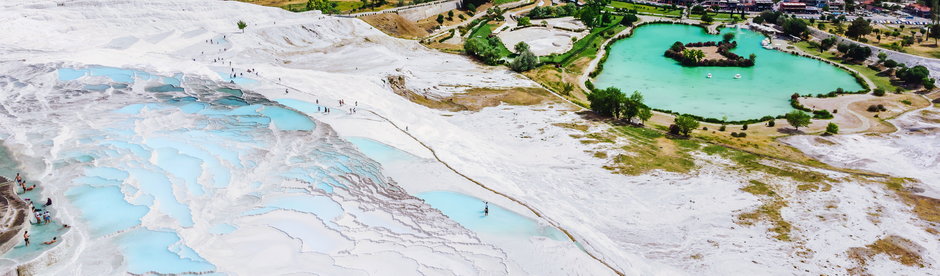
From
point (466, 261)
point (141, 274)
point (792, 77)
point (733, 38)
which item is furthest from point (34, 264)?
point (733, 38)

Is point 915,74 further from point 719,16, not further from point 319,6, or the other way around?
point 319,6

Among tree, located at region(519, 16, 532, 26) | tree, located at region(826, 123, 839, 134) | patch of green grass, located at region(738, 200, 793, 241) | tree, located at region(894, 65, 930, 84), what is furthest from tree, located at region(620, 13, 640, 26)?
patch of green grass, located at region(738, 200, 793, 241)

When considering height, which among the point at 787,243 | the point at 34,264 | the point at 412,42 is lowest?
the point at 787,243

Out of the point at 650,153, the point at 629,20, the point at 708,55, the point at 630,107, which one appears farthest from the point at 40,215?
the point at 629,20

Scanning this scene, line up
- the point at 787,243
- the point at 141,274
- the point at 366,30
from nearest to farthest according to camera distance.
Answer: the point at 141,274 < the point at 787,243 < the point at 366,30

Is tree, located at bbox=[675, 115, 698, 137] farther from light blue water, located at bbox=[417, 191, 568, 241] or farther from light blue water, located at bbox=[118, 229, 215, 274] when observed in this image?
light blue water, located at bbox=[118, 229, 215, 274]

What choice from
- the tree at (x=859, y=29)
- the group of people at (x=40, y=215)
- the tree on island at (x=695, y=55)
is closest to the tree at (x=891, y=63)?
the tree at (x=859, y=29)

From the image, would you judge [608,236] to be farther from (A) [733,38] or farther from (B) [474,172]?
(A) [733,38]
